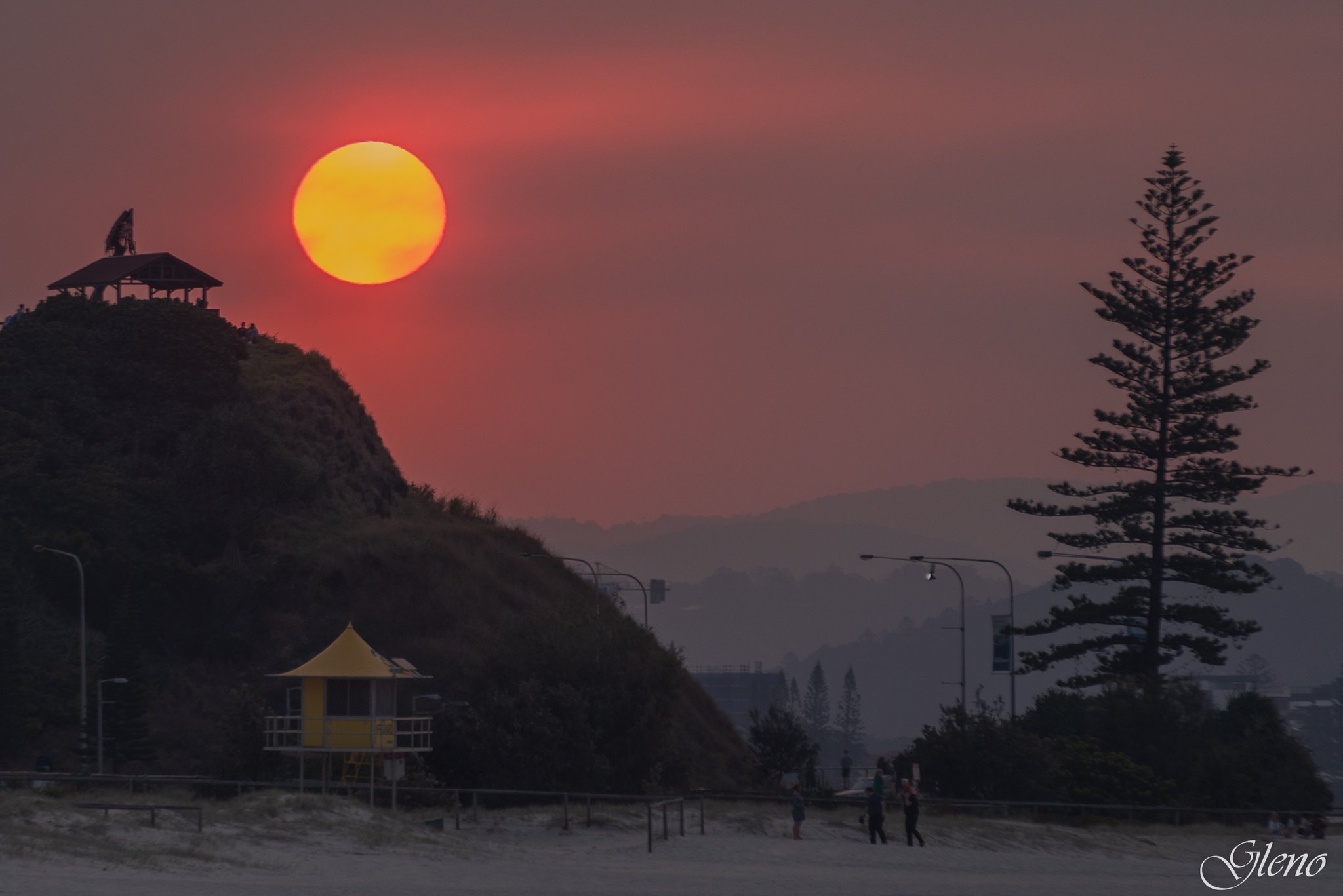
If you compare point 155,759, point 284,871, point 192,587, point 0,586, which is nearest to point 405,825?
point 284,871

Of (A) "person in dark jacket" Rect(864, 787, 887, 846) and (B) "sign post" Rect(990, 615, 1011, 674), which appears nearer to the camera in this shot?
(A) "person in dark jacket" Rect(864, 787, 887, 846)

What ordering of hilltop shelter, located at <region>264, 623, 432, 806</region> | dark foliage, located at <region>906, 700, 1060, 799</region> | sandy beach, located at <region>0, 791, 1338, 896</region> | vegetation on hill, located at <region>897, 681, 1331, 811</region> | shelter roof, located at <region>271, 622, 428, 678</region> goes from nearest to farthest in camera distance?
1. sandy beach, located at <region>0, 791, 1338, 896</region>
2. hilltop shelter, located at <region>264, 623, 432, 806</region>
3. shelter roof, located at <region>271, 622, 428, 678</region>
4. dark foliage, located at <region>906, 700, 1060, 799</region>
5. vegetation on hill, located at <region>897, 681, 1331, 811</region>

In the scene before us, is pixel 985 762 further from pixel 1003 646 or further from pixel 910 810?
pixel 1003 646

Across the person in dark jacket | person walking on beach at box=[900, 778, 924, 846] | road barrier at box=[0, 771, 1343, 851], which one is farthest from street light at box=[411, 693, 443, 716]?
person walking on beach at box=[900, 778, 924, 846]

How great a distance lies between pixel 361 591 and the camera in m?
79.4

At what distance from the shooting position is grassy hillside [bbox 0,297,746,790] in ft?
168

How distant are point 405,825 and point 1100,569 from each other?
43.8 meters

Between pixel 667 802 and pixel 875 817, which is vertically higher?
pixel 667 802

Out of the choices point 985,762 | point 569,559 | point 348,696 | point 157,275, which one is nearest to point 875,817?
point 985,762

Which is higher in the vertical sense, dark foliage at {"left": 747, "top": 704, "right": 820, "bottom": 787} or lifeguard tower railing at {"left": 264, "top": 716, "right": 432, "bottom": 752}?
lifeguard tower railing at {"left": 264, "top": 716, "right": 432, "bottom": 752}

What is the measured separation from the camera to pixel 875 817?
38.8 meters

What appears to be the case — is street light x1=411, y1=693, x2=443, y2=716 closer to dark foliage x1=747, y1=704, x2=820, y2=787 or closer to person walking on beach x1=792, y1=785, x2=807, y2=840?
person walking on beach x1=792, y1=785, x2=807, y2=840

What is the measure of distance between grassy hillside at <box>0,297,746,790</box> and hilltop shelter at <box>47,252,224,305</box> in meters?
3.74

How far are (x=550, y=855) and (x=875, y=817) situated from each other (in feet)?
27.6
